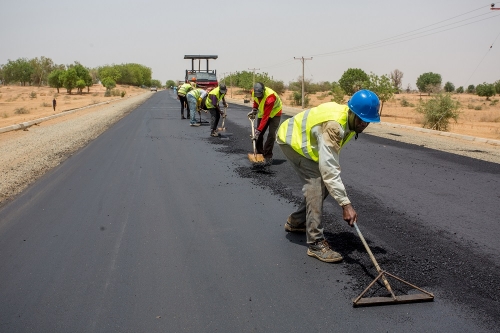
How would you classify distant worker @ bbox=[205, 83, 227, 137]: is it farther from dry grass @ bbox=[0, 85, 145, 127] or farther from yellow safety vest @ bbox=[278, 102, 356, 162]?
dry grass @ bbox=[0, 85, 145, 127]

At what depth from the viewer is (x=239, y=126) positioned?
16.4 m

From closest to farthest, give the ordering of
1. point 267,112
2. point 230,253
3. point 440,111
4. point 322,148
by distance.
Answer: point 322,148 < point 230,253 < point 267,112 < point 440,111

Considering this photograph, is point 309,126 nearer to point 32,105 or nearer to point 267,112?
point 267,112

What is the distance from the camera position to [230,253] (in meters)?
4.16

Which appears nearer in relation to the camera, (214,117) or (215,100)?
(215,100)

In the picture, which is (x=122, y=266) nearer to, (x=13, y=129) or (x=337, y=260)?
(x=337, y=260)

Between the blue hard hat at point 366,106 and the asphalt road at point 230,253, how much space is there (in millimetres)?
1339

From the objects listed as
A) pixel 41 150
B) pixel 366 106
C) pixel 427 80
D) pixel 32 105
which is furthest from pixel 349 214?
pixel 427 80

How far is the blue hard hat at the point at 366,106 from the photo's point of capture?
358 cm

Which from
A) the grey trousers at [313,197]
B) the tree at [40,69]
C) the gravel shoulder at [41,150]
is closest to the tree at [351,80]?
the gravel shoulder at [41,150]

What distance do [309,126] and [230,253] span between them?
1.43 m

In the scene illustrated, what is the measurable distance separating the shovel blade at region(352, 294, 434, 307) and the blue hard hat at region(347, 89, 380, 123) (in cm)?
142

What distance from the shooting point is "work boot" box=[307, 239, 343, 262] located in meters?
3.91

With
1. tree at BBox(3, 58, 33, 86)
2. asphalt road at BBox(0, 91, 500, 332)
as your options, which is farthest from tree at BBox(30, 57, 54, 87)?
asphalt road at BBox(0, 91, 500, 332)
